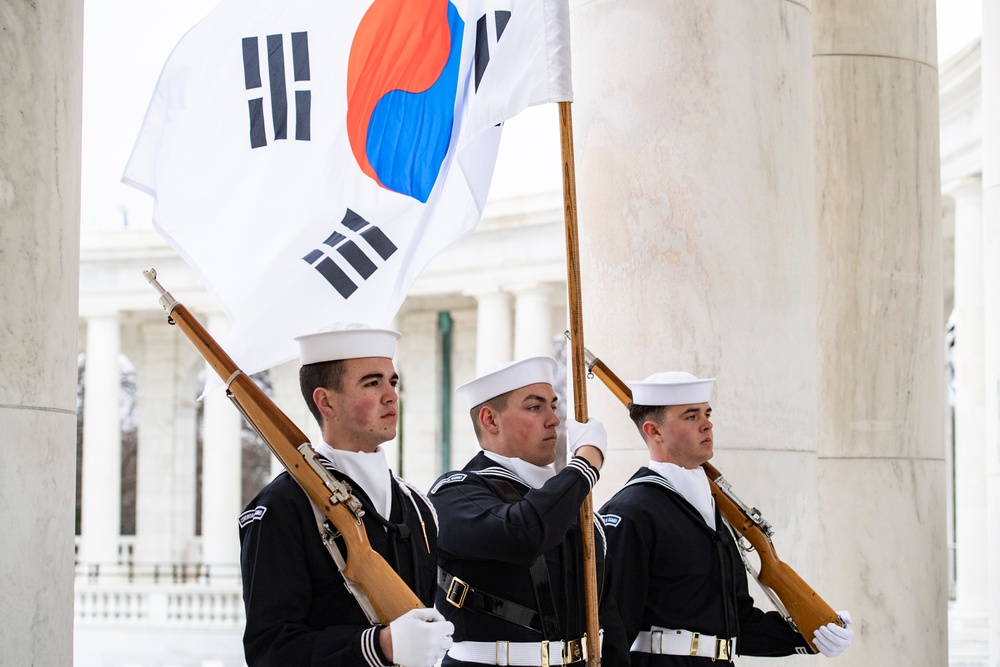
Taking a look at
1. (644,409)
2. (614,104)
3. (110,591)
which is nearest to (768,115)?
(614,104)

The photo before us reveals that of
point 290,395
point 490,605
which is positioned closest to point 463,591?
point 490,605

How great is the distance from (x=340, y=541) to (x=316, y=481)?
45 cm

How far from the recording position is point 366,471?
963 centimetres

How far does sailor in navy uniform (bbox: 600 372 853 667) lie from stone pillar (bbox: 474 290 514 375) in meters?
51.6

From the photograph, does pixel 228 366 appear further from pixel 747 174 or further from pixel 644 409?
pixel 747 174

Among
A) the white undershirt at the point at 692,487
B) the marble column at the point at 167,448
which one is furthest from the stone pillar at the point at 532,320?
the white undershirt at the point at 692,487

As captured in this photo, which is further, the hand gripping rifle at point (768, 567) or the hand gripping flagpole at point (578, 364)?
the hand gripping rifle at point (768, 567)

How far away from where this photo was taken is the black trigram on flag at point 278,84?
12202mm

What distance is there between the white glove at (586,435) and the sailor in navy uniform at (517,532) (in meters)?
0.01

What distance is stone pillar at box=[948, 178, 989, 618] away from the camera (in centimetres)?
4078

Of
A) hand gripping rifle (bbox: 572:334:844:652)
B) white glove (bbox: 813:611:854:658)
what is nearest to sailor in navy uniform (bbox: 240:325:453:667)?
hand gripping rifle (bbox: 572:334:844:652)

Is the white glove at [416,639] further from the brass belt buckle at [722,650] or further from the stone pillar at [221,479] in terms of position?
the stone pillar at [221,479]

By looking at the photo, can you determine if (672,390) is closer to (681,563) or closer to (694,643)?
(681,563)

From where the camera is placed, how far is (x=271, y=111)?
40.5 feet
